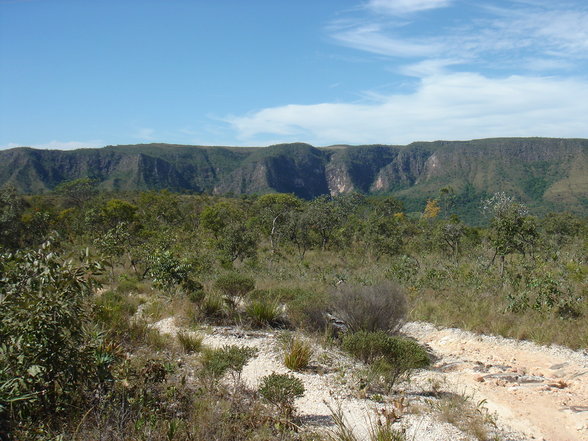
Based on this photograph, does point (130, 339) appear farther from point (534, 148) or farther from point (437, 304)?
point (534, 148)

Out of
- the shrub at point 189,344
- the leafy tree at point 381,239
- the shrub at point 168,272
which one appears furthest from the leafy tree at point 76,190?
the shrub at point 189,344

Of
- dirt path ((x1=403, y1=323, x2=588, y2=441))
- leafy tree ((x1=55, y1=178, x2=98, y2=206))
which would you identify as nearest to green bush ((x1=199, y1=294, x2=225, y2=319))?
dirt path ((x1=403, y1=323, x2=588, y2=441))

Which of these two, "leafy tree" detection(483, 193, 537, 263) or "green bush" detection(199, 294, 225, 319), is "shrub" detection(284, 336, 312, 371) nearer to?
"green bush" detection(199, 294, 225, 319)

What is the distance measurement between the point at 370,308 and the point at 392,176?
198 m

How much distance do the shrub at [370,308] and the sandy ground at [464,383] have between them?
80cm

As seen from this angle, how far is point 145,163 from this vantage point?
507 ft

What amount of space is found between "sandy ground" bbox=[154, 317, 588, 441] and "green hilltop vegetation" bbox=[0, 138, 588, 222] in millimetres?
109222

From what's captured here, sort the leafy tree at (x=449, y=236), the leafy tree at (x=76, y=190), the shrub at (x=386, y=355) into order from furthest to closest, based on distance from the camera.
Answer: the leafy tree at (x=76, y=190)
the leafy tree at (x=449, y=236)
the shrub at (x=386, y=355)

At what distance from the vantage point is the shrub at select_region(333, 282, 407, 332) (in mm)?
7402

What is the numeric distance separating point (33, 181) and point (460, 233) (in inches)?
5379

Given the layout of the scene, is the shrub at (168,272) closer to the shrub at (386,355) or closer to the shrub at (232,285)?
the shrub at (232,285)

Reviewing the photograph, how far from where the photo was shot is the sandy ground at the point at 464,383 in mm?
4461

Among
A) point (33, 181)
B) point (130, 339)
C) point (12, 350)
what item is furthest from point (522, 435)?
point (33, 181)

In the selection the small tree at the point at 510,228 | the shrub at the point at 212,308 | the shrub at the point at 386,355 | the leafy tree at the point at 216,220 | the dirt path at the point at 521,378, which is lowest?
the leafy tree at the point at 216,220
